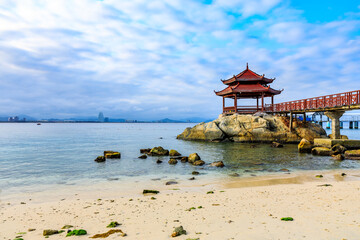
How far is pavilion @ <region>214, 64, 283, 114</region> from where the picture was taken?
36125 millimetres

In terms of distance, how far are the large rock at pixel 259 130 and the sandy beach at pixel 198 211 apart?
22.2m

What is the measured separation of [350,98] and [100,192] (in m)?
23.4

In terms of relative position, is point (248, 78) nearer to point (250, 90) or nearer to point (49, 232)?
point (250, 90)

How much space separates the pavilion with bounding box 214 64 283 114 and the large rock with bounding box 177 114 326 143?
268cm

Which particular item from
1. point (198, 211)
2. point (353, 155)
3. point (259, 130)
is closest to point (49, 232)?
point (198, 211)

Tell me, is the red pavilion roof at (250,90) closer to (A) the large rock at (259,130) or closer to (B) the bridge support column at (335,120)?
(A) the large rock at (259,130)

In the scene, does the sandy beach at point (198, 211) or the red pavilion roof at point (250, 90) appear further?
the red pavilion roof at point (250, 90)

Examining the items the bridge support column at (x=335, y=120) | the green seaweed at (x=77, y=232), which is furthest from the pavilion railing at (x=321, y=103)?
the green seaweed at (x=77, y=232)

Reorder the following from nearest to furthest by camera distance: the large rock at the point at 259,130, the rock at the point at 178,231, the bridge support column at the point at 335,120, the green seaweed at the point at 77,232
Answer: the rock at the point at 178,231, the green seaweed at the point at 77,232, the bridge support column at the point at 335,120, the large rock at the point at 259,130

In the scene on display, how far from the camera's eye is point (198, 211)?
23.3 feet

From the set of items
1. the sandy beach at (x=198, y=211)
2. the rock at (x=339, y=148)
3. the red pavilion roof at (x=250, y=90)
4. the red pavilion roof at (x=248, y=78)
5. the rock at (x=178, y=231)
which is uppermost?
the red pavilion roof at (x=248, y=78)

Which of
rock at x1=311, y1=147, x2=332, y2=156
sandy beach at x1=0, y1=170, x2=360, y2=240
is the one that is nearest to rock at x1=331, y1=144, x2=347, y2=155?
rock at x1=311, y1=147, x2=332, y2=156

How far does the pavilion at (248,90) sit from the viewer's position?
36.1 meters

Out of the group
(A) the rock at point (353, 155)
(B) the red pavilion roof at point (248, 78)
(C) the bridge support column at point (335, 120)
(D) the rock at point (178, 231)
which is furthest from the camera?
(B) the red pavilion roof at point (248, 78)
